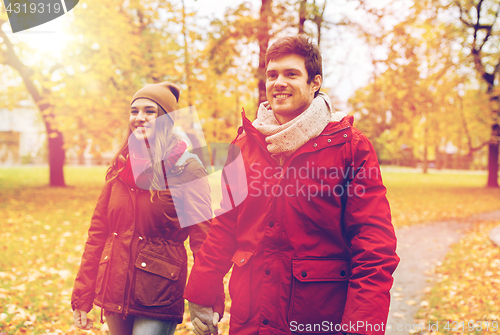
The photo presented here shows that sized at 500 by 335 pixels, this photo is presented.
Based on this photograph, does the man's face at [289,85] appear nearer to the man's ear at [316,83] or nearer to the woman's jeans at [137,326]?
the man's ear at [316,83]

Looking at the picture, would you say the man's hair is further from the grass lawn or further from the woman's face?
the grass lawn

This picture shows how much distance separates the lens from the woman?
2.02 metres

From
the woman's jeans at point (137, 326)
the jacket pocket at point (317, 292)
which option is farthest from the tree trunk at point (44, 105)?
the jacket pocket at point (317, 292)

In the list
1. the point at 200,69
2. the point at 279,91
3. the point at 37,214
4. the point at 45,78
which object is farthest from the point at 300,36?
the point at 45,78

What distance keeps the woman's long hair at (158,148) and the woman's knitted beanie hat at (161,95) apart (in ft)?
0.13

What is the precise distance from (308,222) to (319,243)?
0.35ft

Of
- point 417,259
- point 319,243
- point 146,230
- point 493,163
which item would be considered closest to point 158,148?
point 146,230

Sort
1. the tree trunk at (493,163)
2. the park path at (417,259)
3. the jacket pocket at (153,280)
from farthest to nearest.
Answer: the tree trunk at (493,163) → the park path at (417,259) → the jacket pocket at (153,280)

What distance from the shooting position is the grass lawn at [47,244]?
386 centimetres

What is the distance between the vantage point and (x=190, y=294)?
5.82ft

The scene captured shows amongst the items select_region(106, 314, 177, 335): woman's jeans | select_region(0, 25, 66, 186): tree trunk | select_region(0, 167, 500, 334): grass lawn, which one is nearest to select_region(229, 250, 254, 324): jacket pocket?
select_region(106, 314, 177, 335): woman's jeans

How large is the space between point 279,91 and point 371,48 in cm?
662

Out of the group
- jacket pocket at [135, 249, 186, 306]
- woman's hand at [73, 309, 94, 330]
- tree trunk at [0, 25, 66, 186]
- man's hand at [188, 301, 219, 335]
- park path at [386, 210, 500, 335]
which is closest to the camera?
man's hand at [188, 301, 219, 335]

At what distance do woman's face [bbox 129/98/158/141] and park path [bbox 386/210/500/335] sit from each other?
3.31 meters
